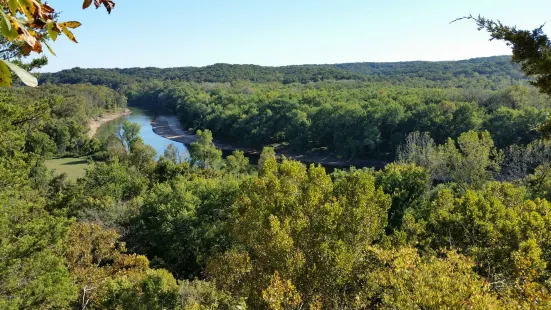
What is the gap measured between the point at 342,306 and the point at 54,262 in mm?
9667

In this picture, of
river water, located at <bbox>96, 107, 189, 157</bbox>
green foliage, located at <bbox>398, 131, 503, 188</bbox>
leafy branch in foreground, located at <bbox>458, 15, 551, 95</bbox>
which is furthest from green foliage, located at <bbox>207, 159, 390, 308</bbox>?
river water, located at <bbox>96, 107, 189, 157</bbox>

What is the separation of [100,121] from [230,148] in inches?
1574

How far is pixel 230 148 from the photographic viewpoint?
229 feet

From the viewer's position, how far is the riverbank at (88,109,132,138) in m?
78.8

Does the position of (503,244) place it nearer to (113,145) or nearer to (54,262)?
(54,262)

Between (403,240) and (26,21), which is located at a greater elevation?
(26,21)

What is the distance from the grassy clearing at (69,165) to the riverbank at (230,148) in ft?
69.1

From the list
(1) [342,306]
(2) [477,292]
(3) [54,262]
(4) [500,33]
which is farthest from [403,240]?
(3) [54,262]

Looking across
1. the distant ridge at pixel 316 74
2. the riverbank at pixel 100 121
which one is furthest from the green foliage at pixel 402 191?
the distant ridge at pixel 316 74

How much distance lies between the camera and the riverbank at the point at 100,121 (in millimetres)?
78844

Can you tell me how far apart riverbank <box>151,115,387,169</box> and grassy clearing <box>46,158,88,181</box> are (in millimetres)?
21048

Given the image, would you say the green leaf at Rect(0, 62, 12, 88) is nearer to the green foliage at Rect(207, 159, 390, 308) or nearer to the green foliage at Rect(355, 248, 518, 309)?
the green foliage at Rect(355, 248, 518, 309)

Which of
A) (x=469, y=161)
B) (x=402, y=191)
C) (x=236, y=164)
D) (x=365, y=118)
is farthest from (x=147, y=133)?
(x=402, y=191)

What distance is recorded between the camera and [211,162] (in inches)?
1757
